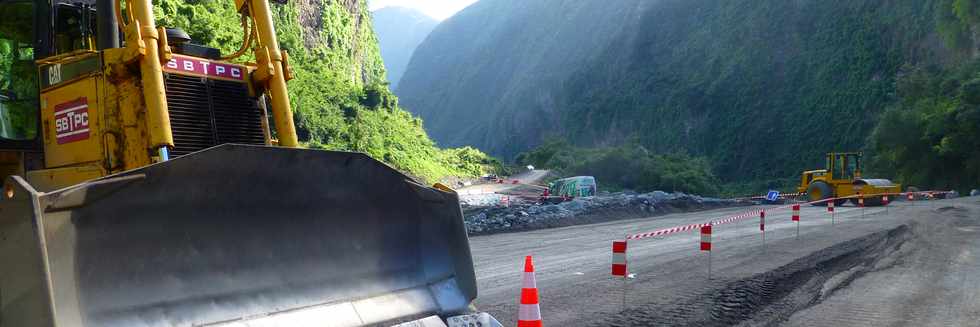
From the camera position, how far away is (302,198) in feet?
15.5

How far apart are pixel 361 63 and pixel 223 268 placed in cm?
6718

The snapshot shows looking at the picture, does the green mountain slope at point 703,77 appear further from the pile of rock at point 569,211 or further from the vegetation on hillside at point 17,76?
the vegetation on hillside at point 17,76

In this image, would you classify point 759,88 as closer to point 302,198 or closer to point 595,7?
point 595,7

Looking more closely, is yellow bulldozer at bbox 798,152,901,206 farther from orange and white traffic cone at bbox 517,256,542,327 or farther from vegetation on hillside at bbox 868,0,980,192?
orange and white traffic cone at bbox 517,256,542,327

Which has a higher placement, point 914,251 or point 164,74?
point 164,74

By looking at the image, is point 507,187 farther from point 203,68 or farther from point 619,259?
point 203,68

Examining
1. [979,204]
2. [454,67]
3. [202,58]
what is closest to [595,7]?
[454,67]

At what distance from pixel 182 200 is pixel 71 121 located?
7.98 ft

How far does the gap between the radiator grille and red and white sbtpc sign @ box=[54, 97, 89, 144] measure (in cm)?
71

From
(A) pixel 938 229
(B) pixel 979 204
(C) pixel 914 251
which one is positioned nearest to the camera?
(C) pixel 914 251

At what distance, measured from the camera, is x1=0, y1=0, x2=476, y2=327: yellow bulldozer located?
3676 millimetres

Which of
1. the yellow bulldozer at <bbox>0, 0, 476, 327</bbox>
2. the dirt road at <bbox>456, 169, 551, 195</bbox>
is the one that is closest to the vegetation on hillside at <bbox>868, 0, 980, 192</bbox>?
the dirt road at <bbox>456, 169, 551, 195</bbox>

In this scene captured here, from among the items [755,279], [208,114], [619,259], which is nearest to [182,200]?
[208,114]

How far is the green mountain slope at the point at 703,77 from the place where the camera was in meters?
63.9
